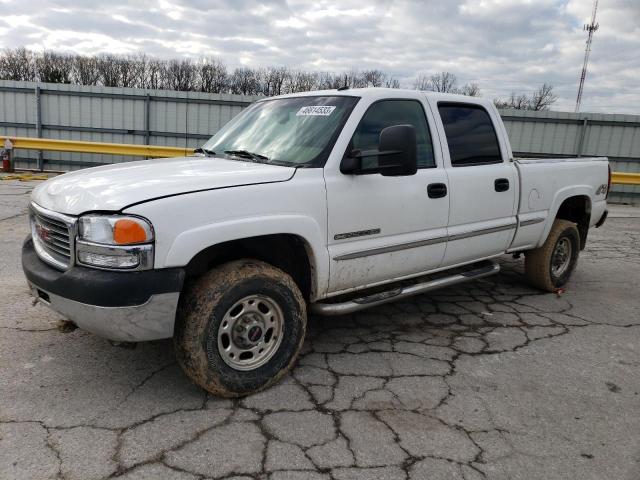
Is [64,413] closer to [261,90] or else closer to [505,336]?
[505,336]

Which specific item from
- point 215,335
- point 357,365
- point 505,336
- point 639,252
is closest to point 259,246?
point 215,335

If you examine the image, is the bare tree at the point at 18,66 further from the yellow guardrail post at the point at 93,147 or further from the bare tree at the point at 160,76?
the yellow guardrail post at the point at 93,147

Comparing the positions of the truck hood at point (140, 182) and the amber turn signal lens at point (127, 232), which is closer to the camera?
the amber turn signal lens at point (127, 232)

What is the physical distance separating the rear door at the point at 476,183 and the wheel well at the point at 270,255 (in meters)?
1.33

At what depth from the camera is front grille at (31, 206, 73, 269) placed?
9.24 feet

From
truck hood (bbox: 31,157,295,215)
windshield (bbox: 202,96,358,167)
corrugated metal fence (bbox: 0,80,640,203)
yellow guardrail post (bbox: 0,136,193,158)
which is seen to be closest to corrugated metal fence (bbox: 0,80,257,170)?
corrugated metal fence (bbox: 0,80,640,203)

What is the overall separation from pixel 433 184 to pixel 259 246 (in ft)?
4.78

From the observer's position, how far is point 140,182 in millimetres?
2906

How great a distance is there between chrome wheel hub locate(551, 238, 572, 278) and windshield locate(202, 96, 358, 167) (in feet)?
10.3

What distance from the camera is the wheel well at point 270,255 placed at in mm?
3096

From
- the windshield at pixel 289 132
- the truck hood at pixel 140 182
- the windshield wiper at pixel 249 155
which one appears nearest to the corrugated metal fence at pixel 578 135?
the windshield at pixel 289 132

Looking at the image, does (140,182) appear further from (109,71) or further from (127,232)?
(109,71)

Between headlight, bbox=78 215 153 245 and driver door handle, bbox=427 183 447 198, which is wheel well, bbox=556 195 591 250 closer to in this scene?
driver door handle, bbox=427 183 447 198

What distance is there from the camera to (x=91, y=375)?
328 cm
